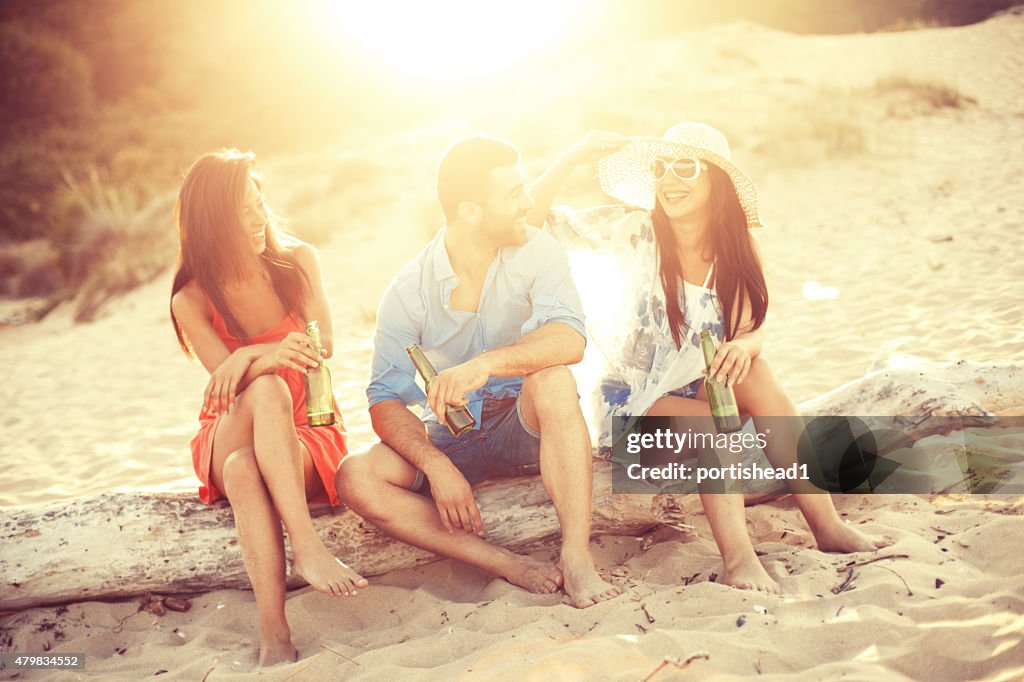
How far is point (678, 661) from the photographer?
2.47m

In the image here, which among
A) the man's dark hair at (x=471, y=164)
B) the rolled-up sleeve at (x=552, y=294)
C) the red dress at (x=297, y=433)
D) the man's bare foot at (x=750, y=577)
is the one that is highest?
the man's dark hair at (x=471, y=164)

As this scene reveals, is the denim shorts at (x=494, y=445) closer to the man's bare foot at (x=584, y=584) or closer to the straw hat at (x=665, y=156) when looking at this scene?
the man's bare foot at (x=584, y=584)

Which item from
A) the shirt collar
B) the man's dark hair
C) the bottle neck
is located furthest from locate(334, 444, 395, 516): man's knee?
the bottle neck

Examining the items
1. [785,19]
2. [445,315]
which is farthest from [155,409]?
[785,19]

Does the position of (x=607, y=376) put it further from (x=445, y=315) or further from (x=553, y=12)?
(x=553, y=12)

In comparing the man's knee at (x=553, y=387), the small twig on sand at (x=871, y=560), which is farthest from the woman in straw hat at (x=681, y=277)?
the man's knee at (x=553, y=387)

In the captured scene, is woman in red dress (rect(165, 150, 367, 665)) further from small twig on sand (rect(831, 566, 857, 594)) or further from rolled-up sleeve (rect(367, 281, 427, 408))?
small twig on sand (rect(831, 566, 857, 594))

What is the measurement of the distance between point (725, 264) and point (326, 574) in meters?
2.05

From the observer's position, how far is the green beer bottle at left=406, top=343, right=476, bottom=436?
311 cm

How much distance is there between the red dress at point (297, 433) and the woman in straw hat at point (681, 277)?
1157mm

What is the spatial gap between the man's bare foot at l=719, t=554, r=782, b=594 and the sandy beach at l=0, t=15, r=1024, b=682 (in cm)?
7

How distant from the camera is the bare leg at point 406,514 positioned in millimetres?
3178

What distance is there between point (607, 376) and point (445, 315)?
0.79 metres

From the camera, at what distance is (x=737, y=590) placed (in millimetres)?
2859
